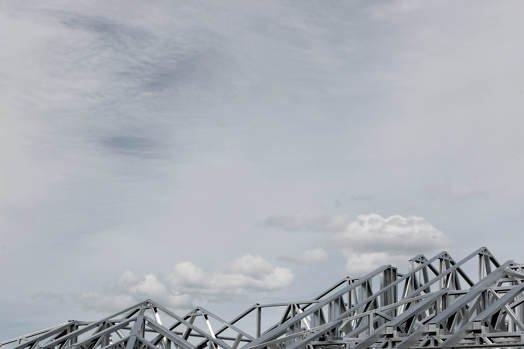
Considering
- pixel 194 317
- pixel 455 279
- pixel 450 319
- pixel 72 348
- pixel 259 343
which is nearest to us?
pixel 450 319

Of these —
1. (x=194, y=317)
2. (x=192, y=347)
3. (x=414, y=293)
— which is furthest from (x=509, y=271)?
(x=194, y=317)

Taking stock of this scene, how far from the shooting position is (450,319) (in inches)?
1672

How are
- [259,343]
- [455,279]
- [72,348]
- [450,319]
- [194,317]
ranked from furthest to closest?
1. [194,317]
2. [455,279]
3. [72,348]
4. [259,343]
5. [450,319]

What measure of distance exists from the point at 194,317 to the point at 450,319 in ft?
68.5

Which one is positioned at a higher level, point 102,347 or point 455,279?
point 455,279

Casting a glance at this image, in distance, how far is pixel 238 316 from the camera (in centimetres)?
5884

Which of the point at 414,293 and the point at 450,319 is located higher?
the point at 414,293

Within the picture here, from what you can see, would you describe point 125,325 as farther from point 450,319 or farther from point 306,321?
point 450,319

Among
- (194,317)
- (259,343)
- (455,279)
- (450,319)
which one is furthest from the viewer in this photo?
(194,317)

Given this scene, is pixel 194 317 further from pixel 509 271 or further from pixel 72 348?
pixel 509 271

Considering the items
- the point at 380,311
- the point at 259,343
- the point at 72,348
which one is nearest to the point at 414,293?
the point at 380,311

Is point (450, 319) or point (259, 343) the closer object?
point (450, 319)

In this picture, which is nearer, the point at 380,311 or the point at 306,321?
the point at 380,311

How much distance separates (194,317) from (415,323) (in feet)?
65.5
